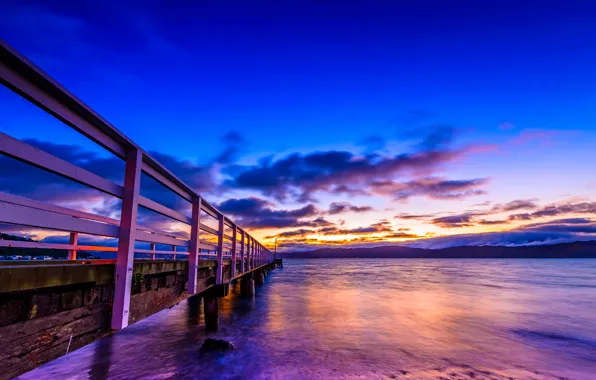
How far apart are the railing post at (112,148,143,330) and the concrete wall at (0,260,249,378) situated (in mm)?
77

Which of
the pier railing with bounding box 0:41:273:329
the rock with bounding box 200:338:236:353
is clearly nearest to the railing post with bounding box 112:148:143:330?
the pier railing with bounding box 0:41:273:329

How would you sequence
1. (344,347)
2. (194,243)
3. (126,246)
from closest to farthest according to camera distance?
(126,246) → (194,243) → (344,347)

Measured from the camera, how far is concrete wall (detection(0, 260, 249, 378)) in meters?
2.17

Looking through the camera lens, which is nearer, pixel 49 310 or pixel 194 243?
pixel 49 310

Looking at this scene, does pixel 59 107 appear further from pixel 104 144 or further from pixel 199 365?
pixel 199 365

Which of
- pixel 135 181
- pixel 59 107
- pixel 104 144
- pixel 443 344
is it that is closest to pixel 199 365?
pixel 135 181

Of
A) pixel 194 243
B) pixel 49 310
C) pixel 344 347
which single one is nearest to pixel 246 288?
pixel 344 347

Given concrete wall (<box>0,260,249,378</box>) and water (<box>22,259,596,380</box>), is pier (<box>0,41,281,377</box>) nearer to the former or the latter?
concrete wall (<box>0,260,249,378</box>)

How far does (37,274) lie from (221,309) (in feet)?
39.2

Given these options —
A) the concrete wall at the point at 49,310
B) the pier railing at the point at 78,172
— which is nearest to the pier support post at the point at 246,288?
the pier railing at the point at 78,172

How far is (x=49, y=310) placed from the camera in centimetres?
250

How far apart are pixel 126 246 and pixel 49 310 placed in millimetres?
825

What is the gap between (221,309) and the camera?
13422 mm

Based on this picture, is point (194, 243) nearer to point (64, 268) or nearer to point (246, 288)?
point (64, 268)
